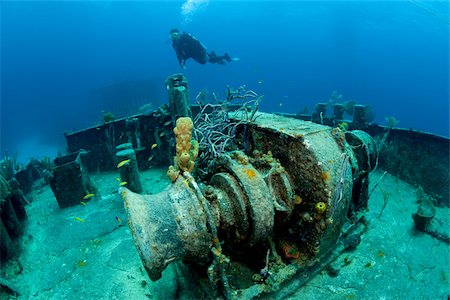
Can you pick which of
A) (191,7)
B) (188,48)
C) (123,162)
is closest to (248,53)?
(191,7)

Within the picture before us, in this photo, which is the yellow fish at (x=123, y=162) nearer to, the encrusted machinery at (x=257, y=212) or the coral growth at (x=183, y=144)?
the encrusted machinery at (x=257, y=212)

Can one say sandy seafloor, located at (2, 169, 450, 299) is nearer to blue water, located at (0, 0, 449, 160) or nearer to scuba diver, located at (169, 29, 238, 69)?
scuba diver, located at (169, 29, 238, 69)

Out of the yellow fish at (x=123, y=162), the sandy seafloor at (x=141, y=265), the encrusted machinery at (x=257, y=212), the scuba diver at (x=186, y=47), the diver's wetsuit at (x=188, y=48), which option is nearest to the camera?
the encrusted machinery at (x=257, y=212)

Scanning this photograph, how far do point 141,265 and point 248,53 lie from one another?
→ 13748 centimetres

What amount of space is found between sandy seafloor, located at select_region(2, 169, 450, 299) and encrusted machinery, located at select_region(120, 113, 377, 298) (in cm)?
49

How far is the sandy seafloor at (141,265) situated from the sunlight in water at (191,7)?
105545 millimetres

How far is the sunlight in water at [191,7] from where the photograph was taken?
103 metres

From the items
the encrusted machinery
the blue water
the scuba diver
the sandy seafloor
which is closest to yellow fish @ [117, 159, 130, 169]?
the sandy seafloor

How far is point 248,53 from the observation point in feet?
433

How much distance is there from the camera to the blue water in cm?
5799

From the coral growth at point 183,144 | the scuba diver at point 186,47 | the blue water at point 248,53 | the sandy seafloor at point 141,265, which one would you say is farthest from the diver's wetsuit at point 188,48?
the blue water at point 248,53

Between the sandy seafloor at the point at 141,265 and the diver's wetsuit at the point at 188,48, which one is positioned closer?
the sandy seafloor at the point at 141,265

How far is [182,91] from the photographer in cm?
734

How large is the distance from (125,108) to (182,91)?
2559cm
